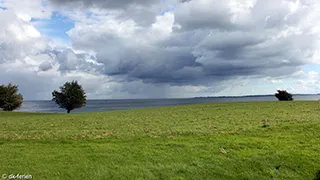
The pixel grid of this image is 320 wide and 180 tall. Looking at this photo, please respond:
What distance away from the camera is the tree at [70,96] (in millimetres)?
73125

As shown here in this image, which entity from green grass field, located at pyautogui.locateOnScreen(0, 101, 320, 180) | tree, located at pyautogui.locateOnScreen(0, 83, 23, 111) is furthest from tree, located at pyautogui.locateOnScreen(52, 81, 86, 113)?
green grass field, located at pyautogui.locateOnScreen(0, 101, 320, 180)

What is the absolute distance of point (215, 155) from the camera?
38.5ft

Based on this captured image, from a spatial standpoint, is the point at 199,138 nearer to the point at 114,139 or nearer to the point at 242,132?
the point at 242,132

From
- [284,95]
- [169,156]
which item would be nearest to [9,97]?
[169,156]

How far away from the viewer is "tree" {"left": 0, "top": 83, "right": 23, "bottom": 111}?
73.2 meters

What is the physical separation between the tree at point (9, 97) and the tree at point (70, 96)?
37.3 feet

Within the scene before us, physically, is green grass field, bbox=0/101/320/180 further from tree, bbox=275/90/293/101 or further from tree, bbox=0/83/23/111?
tree, bbox=275/90/293/101

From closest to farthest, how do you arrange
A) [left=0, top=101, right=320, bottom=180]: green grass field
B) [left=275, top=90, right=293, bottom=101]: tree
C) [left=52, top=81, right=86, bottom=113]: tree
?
[left=0, top=101, right=320, bottom=180]: green grass field, [left=52, top=81, right=86, bottom=113]: tree, [left=275, top=90, right=293, bottom=101]: tree

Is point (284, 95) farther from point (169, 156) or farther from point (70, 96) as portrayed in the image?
point (169, 156)

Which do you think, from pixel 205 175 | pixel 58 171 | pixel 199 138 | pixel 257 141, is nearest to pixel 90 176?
pixel 58 171

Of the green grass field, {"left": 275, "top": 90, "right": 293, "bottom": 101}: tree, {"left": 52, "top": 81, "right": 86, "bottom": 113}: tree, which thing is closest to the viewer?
the green grass field

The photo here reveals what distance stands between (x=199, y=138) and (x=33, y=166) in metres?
8.45

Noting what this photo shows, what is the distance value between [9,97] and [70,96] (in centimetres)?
1740

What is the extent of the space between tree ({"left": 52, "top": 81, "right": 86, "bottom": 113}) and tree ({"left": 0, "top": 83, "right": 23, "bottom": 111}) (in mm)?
11368
